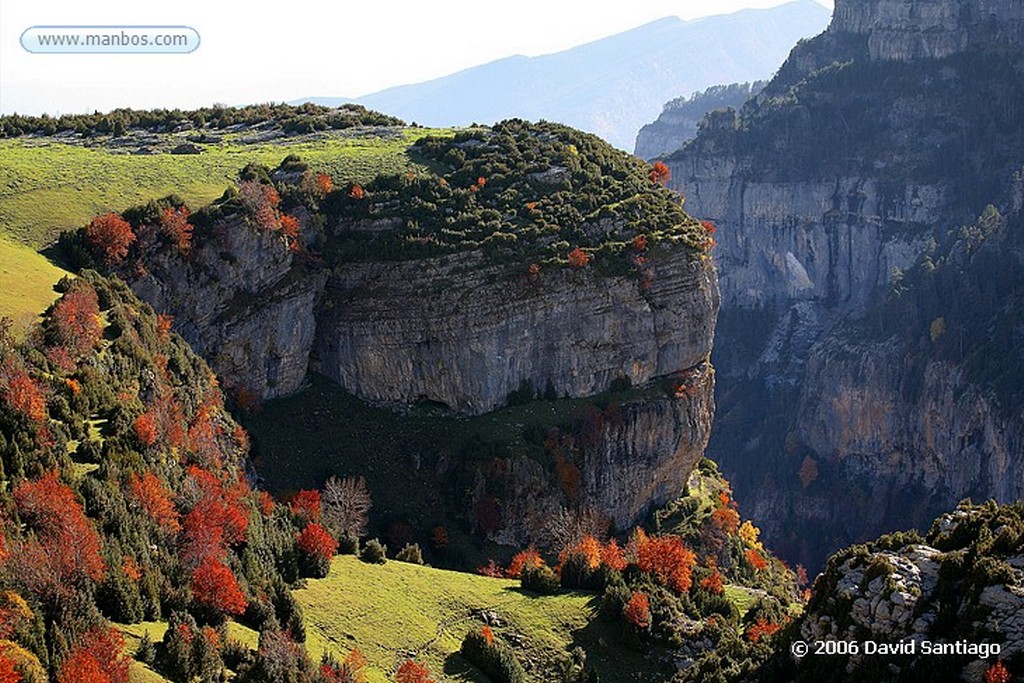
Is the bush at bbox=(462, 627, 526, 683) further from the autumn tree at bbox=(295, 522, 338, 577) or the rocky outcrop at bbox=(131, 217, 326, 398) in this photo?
the rocky outcrop at bbox=(131, 217, 326, 398)

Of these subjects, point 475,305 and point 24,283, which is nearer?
point 24,283

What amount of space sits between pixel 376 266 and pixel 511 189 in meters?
13.3

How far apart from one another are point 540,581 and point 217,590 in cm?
2147

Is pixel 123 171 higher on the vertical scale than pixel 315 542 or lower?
higher

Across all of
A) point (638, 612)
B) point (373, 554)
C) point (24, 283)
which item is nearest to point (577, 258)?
point (373, 554)

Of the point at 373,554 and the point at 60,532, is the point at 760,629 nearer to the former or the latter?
the point at 373,554

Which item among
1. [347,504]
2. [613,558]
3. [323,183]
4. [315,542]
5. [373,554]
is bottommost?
[613,558]

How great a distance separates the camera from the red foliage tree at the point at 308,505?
67.2m

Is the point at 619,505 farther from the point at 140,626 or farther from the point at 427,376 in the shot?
the point at 140,626

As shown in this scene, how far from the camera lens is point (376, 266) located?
279 feet

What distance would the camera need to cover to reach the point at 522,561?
7538cm

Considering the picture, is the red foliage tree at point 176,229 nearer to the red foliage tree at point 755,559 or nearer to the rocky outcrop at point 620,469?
the rocky outcrop at point 620,469

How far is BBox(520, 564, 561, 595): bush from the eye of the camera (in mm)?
66125

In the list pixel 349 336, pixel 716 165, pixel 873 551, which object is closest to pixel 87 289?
pixel 349 336
